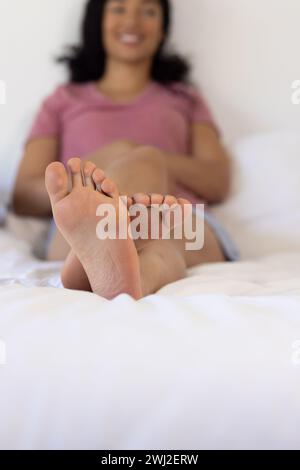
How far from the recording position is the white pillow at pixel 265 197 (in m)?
1.38

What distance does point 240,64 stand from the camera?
5.85 feet

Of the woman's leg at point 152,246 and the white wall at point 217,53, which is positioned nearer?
the woman's leg at point 152,246

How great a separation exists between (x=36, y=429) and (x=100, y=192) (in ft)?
1.20

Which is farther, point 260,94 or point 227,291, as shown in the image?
point 260,94

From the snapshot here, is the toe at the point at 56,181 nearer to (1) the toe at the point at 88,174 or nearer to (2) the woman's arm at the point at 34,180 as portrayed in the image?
(1) the toe at the point at 88,174

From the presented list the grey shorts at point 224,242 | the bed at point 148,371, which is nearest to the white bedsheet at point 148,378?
the bed at point 148,371

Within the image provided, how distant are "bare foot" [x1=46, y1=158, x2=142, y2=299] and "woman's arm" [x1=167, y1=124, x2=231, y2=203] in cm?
63

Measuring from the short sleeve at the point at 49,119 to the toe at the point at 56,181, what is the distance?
0.81 m

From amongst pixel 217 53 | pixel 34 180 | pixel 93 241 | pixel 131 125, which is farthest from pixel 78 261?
pixel 217 53

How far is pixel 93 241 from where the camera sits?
79 centimetres

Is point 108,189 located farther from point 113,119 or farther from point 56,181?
point 113,119
